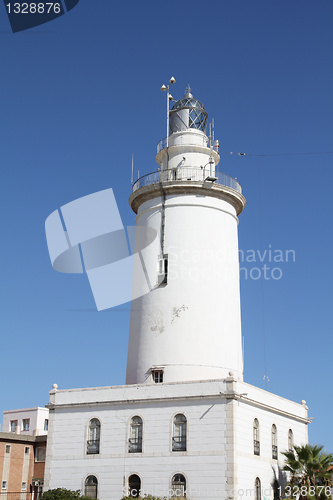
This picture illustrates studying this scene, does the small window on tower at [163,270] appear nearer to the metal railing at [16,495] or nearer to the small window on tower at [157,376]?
the small window on tower at [157,376]

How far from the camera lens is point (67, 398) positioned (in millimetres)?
29922

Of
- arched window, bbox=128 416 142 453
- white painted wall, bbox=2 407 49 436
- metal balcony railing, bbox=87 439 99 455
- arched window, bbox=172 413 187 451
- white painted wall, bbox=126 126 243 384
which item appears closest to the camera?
arched window, bbox=172 413 187 451

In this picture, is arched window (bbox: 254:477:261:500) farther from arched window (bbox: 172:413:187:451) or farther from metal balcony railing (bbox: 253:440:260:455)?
arched window (bbox: 172:413:187:451)

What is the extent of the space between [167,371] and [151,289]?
423cm

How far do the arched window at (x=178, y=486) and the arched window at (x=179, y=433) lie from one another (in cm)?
111

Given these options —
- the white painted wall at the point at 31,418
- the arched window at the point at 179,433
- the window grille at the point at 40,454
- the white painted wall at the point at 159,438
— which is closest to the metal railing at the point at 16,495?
the window grille at the point at 40,454

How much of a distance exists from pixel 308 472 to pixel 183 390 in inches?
251

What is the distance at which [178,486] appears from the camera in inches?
1033

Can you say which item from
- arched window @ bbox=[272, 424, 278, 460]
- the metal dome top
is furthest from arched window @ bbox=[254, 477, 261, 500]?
the metal dome top

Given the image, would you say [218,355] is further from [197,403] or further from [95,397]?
[95,397]

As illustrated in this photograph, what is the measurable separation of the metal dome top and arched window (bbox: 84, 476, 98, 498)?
1848 cm

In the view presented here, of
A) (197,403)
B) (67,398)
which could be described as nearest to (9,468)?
(67,398)

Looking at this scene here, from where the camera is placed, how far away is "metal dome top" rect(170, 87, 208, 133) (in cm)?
3572

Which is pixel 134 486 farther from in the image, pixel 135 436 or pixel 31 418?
pixel 31 418
